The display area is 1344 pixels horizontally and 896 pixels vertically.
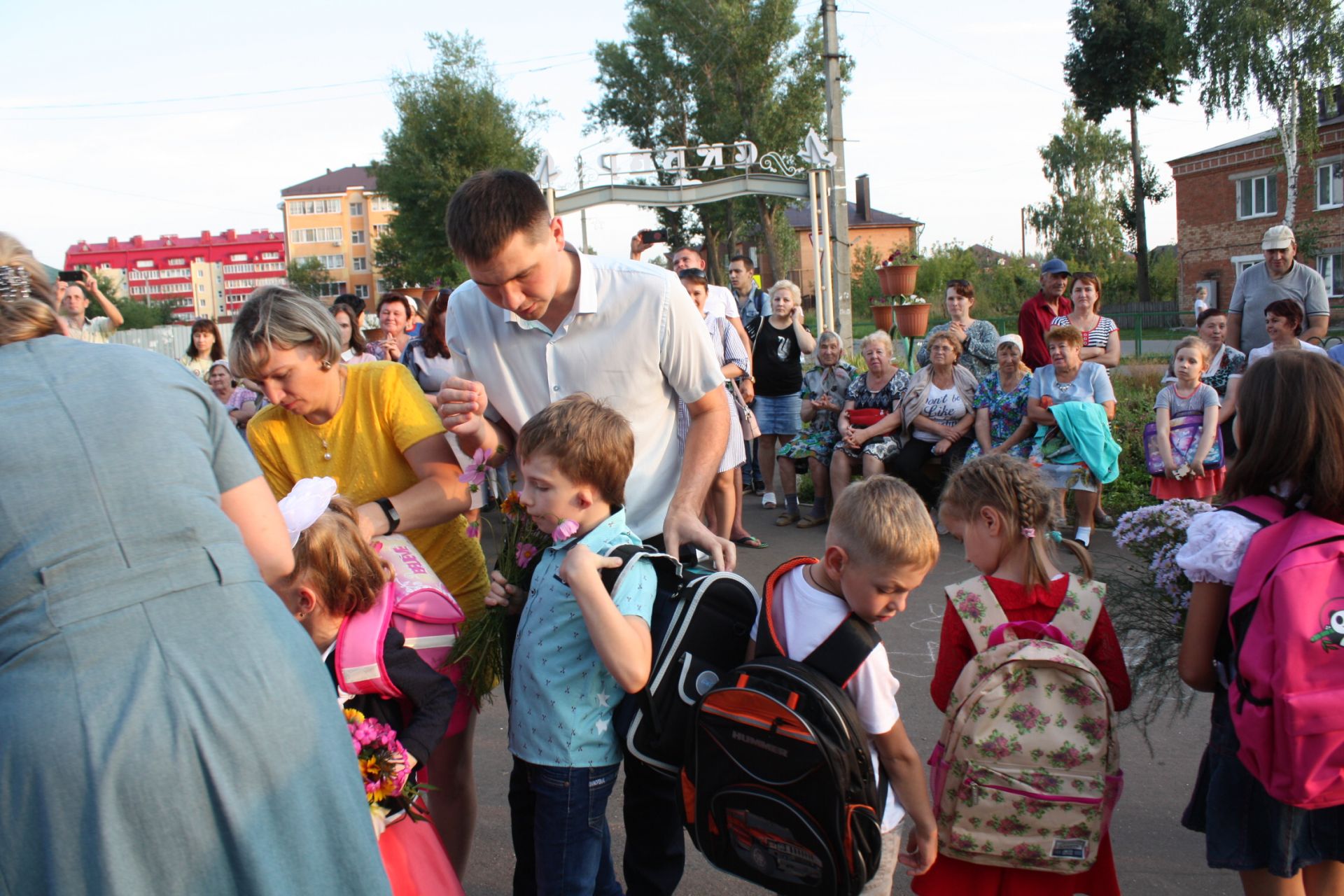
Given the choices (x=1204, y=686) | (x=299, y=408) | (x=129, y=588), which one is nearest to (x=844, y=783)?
(x=1204, y=686)

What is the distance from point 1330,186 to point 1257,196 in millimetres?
2851

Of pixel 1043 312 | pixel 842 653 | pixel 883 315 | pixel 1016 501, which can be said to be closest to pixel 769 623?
pixel 842 653

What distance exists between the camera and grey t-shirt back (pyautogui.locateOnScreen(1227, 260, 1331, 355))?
7.39m

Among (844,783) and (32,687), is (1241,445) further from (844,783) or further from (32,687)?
(32,687)

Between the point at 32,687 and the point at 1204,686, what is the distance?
2507 mm

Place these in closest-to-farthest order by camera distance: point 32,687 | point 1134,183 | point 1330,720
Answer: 1. point 32,687
2. point 1330,720
3. point 1134,183

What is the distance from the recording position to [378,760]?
2.30m

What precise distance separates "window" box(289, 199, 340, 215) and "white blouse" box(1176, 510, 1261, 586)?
107m

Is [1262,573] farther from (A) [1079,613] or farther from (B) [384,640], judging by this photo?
(B) [384,640]

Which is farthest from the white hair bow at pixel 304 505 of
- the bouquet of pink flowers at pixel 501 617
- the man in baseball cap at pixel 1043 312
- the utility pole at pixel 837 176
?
the utility pole at pixel 837 176

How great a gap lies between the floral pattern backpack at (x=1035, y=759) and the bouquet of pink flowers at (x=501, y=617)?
122 cm

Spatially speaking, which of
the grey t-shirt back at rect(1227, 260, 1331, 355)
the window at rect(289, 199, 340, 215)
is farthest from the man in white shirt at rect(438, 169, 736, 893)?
the window at rect(289, 199, 340, 215)

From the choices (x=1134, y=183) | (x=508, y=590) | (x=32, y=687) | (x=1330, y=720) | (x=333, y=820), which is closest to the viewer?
(x=32, y=687)

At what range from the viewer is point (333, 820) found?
1792 mm
